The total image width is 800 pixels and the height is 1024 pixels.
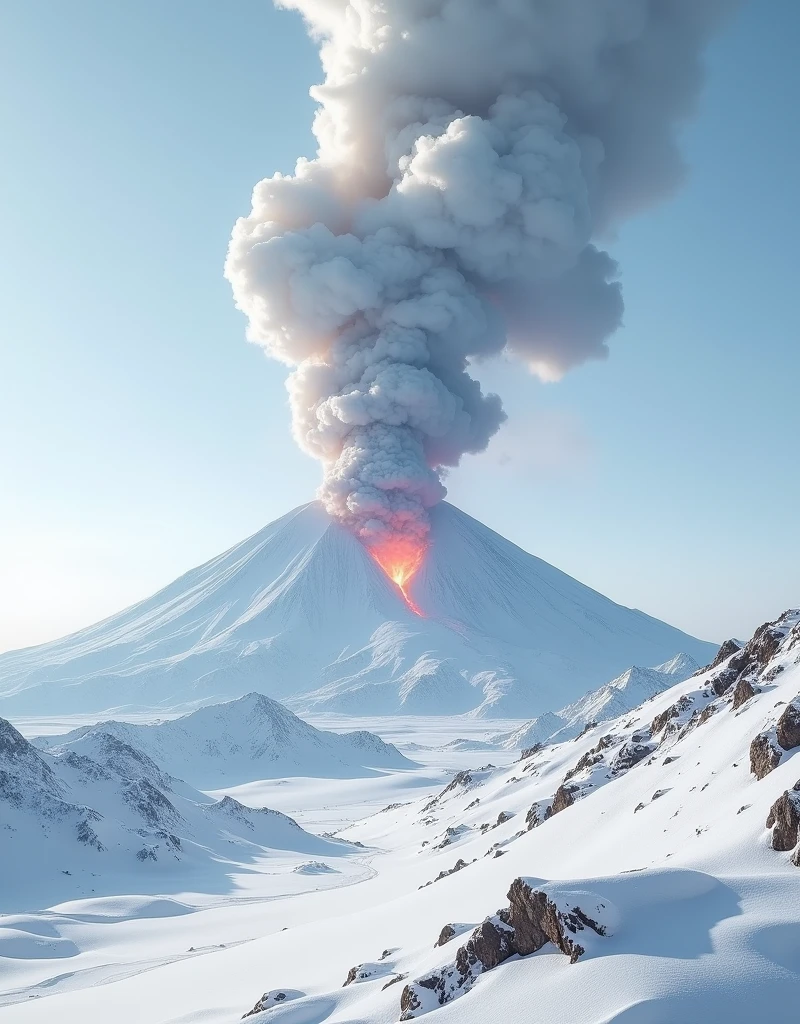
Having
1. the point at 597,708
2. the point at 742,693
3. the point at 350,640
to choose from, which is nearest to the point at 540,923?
the point at 742,693

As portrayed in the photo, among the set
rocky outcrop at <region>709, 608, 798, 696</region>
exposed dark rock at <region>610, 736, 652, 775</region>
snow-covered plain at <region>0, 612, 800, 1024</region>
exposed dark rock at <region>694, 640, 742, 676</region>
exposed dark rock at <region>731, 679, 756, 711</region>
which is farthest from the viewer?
exposed dark rock at <region>694, 640, 742, 676</region>

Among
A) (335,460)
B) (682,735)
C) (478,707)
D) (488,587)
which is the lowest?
(478,707)

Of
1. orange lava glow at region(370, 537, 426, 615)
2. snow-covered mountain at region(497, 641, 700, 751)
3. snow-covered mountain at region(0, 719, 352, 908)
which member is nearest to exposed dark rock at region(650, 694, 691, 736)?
snow-covered mountain at region(0, 719, 352, 908)

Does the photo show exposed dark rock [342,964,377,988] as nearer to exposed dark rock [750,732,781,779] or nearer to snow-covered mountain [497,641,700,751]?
exposed dark rock [750,732,781,779]

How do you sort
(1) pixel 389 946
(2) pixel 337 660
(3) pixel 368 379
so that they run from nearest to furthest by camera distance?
1. (1) pixel 389 946
2. (3) pixel 368 379
3. (2) pixel 337 660

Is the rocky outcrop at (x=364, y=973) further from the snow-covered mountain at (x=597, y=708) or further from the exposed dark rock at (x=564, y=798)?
the snow-covered mountain at (x=597, y=708)

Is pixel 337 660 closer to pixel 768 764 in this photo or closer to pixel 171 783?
pixel 171 783

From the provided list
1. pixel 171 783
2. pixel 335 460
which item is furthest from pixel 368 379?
pixel 171 783

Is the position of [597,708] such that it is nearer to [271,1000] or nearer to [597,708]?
[597,708]
